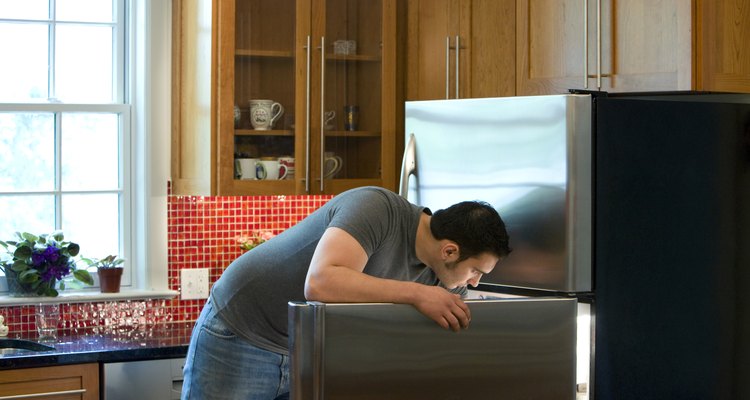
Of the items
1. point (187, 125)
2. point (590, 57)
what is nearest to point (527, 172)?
point (590, 57)

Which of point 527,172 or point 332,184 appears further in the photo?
point 332,184

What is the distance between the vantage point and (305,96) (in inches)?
120

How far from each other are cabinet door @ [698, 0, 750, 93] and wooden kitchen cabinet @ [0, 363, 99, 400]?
5.84 ft

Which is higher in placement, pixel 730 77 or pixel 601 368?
pixel 730 77

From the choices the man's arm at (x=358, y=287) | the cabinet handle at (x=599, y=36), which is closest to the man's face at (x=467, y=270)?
the man's arm at (x=358, y=287)

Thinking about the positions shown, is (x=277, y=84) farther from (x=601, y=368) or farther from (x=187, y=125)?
(x=601, y=368)

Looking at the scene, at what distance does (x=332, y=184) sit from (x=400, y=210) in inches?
46.7

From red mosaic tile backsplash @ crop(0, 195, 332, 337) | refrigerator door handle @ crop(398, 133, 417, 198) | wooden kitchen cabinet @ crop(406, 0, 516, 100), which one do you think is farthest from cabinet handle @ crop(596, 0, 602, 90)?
red mosaic tile backsplash @ crop(0, 195, 332, 337)

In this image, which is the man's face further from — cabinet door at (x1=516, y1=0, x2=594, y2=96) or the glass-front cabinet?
the glass-front cabinet

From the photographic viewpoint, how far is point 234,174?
3000mm

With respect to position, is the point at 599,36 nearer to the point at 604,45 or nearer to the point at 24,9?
the point at 604,45

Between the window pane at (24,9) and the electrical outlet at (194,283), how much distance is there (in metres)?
0.97

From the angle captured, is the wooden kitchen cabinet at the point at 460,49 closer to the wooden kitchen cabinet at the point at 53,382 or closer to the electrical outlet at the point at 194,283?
the electrical outlet at the point at 194,283

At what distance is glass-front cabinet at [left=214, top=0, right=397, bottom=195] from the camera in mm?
2988
